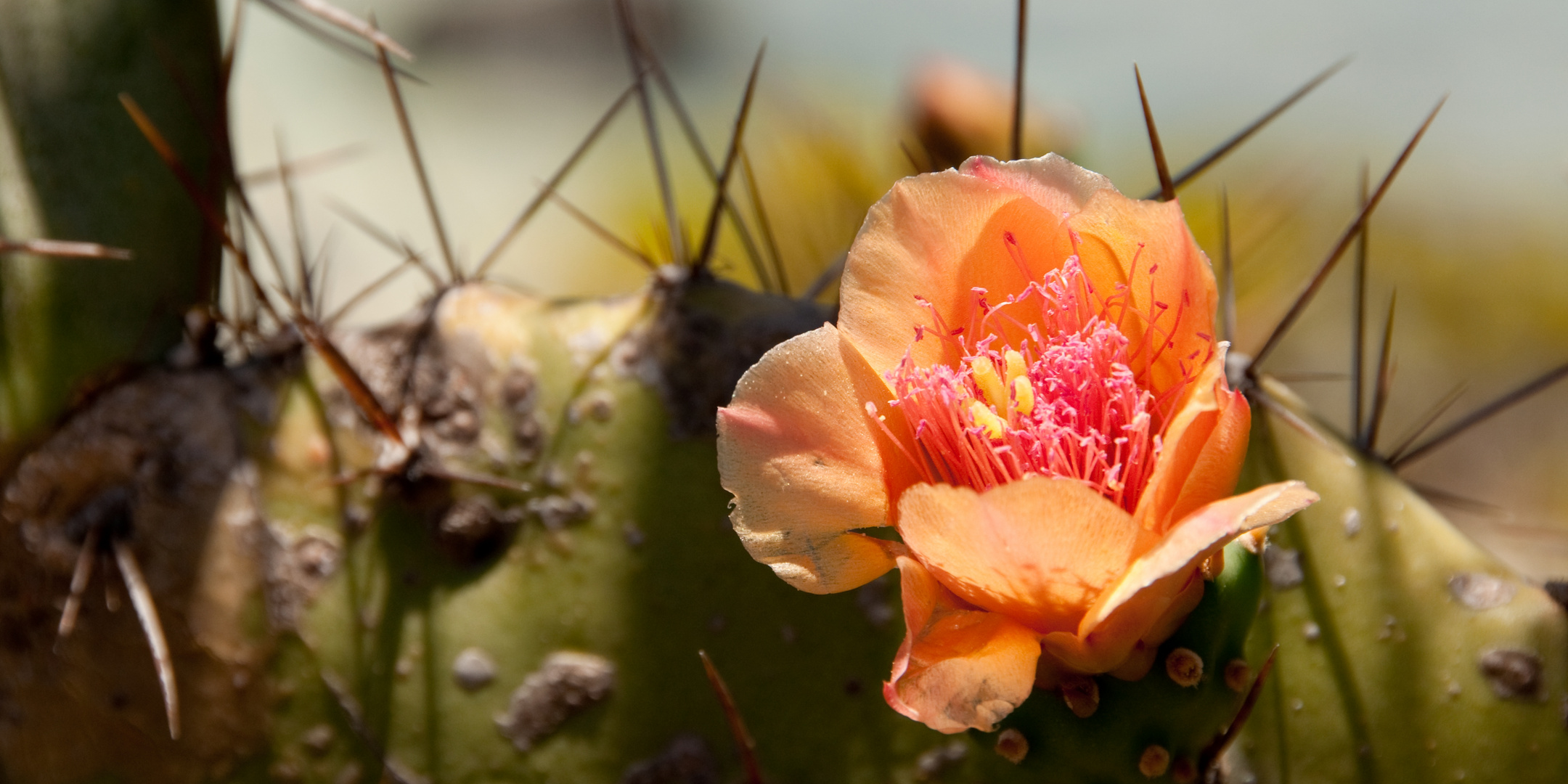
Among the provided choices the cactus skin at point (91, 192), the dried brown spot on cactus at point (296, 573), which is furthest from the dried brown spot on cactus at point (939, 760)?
the cactus skin at point (91, 192)

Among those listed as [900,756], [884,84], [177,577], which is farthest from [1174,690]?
[884,84]

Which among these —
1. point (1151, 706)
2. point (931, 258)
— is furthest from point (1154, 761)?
point (931, 258)

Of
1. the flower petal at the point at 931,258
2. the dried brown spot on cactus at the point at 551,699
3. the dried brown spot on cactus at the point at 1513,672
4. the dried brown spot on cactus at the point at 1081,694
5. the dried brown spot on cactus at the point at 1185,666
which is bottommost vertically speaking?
the dried brown spot on cactus at the point at 551,699

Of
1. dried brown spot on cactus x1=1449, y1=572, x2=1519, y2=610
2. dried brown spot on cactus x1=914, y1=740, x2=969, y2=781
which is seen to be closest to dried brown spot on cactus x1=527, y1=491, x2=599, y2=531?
dried brown spot on cactus x1=914, y1=740, x2=969, y2=781

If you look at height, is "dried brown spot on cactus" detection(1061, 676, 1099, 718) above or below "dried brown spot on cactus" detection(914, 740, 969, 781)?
above

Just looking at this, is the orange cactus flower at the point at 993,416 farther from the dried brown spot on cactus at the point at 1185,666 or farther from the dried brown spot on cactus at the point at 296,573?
the dried brown spot on cactus at the point at 296,573

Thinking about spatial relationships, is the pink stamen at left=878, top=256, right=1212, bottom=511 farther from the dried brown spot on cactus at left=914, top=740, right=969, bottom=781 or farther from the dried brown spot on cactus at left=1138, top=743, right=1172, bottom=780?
the dried brown spot on cactus at left=914, top=740, right=969, bottom=781

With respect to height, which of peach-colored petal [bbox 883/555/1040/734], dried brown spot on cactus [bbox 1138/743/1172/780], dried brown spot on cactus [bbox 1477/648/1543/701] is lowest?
dried brown spot on cactus [bbox 1477/648/1543/701]
